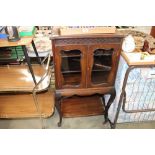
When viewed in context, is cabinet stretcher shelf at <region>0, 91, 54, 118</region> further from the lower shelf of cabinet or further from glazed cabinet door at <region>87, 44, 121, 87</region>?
glazed cabinet door at <region>87, 44, 121, 87</region>

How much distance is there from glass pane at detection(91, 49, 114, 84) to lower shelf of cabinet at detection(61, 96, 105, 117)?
48 centimetres

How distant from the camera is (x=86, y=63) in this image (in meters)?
1.41

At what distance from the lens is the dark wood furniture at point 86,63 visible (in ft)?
4.28

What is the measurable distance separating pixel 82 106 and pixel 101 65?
2.17 feet

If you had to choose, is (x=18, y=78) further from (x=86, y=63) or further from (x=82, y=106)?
(x=86, y=63)

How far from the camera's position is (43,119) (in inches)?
75.2

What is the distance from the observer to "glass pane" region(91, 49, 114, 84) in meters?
1.41

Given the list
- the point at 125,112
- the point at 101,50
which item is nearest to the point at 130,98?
the point at 125,112

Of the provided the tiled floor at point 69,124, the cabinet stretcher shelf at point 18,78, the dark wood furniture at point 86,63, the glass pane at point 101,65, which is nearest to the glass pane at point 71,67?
the dark wood furniture at point 86,63

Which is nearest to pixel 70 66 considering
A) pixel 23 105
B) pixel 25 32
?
pixel 25 32

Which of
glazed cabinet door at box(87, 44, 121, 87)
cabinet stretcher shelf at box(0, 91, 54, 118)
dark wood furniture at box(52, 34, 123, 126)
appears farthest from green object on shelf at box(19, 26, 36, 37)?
cabinet stretcher shelf at box(0, 91, 54, 118)

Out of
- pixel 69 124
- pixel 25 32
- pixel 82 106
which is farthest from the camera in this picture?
pixel 82 106

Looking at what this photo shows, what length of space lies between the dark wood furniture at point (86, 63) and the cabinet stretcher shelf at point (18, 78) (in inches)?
14.7
